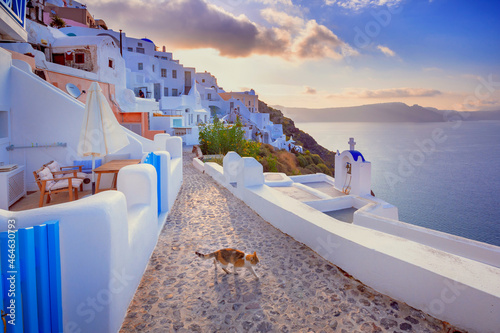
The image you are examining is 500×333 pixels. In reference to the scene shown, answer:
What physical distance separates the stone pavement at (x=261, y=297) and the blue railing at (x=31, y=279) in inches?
36.4

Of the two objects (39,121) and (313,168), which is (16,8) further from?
(313,168)

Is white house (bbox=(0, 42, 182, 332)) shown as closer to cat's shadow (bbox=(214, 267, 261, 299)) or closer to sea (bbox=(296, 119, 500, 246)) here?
cat's shadow (bbox=(214, 267, 261, 299))

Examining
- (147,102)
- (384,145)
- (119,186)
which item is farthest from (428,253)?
(384,145)

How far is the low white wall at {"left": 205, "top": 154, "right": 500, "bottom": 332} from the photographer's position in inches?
109

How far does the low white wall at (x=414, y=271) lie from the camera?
2.77 metres

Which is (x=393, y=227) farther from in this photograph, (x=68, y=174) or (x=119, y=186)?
(x=68, y=174)

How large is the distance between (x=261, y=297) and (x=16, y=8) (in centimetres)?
854

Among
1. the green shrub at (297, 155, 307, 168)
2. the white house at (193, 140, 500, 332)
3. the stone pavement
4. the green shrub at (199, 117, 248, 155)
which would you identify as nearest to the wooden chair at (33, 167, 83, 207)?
the stone pavement

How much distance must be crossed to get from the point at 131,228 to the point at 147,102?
2310cm

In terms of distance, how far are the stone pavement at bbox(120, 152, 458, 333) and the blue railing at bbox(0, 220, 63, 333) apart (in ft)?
3.03

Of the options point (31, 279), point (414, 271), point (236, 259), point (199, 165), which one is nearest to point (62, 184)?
point (236, 259)

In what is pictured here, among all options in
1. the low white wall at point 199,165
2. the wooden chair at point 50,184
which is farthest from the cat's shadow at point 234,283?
the low white wall at point 199,165

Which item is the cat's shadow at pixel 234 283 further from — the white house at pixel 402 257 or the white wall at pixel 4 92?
the white wall at pixel 4 92

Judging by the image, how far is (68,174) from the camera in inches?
306
